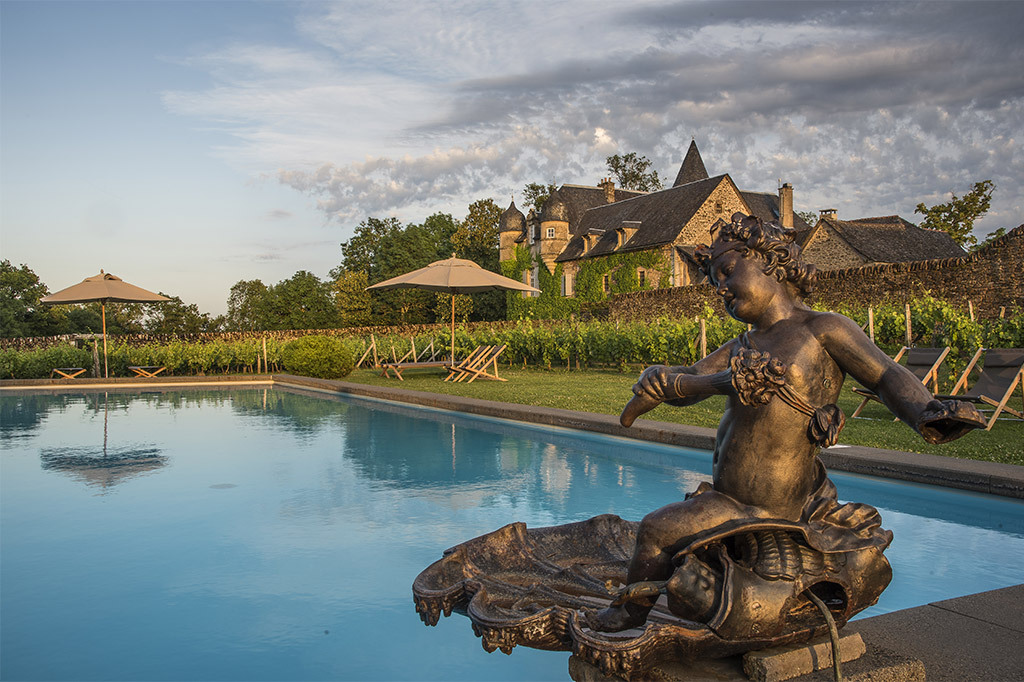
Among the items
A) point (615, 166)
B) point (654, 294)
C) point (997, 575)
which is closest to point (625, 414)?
point (997, 575)

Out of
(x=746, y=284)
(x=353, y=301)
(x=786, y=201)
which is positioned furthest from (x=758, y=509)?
(x=353, y=301)

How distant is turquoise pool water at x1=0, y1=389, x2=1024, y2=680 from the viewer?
3764 mm

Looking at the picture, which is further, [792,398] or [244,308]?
[244,308]

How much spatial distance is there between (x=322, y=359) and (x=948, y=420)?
18905 mm

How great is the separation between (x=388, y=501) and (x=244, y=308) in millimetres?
63702

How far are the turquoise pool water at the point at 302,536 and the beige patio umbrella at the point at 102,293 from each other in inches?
493

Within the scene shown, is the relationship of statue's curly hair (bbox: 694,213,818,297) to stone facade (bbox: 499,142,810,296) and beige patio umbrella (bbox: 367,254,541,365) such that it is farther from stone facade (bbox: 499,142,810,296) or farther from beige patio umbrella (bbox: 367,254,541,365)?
stone facade (bbox: 499,142,810,296)

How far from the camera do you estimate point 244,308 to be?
2601 inches

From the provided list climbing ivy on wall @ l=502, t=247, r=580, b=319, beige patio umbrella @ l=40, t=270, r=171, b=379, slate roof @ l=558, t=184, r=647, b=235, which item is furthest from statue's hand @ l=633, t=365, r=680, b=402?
slate roof @ l=558, t=184, r=647, b=235

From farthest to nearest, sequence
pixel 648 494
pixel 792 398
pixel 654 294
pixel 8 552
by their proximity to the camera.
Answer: pixel 654 294, pixel 648 494, pixel 8 552, pixel 792 398

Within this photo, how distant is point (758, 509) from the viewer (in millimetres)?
2250

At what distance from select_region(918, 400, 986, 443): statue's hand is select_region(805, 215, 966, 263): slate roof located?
32.6m

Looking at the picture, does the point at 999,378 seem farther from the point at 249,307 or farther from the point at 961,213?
the point at 249,307

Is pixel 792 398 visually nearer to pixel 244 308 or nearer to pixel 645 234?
pixel 645 234
